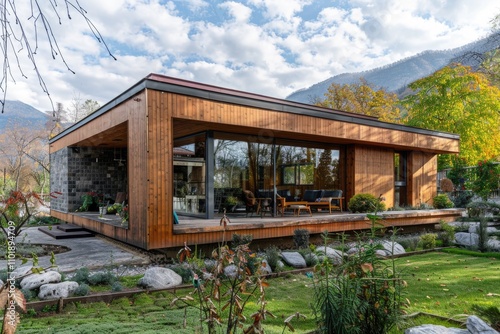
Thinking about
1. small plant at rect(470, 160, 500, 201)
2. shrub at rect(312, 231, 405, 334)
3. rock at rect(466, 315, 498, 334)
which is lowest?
rock at rect(466, 315, 498, 334)

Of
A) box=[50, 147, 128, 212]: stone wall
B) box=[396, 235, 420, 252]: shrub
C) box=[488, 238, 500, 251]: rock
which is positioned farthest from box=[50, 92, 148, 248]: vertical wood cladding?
box=[488, 238, 500, 251]: rock

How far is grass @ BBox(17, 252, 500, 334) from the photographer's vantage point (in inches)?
121

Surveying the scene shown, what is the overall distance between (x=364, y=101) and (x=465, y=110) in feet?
27.7

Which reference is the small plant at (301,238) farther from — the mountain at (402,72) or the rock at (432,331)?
the mountain at (402,72)

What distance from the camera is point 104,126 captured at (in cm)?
877

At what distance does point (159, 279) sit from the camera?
5.06 meters

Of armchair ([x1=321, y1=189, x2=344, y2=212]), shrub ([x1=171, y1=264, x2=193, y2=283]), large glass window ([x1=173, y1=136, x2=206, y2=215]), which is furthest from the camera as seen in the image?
armchair ([x1=321, y1=189, x2=344, y2=212])

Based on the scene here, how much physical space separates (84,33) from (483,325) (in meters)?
3.09

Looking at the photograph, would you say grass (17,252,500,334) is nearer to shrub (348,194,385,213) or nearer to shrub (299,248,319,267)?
shrub (299,248,319,267)

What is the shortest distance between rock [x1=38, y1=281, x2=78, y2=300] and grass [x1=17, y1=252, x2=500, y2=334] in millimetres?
331

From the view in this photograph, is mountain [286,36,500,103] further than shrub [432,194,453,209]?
Yes

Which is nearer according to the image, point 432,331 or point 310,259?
point 432,331

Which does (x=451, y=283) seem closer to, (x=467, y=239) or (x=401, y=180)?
(x=467, y=239)

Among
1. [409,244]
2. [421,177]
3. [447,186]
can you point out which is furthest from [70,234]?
[447,186]
